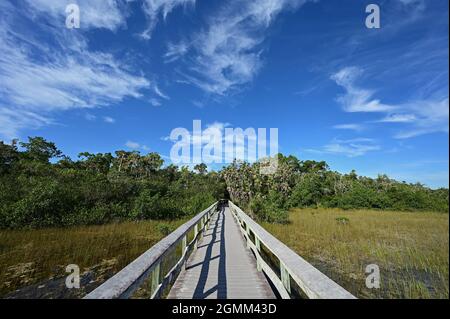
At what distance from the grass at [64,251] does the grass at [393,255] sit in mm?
6333

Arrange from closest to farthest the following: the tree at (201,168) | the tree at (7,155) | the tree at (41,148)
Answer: the tree at (7,155) → the tree at (41,148) → the tree at (201,168)

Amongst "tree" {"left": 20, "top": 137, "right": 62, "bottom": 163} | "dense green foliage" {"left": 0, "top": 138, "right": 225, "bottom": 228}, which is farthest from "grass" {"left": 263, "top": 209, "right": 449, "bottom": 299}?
"tree" {"left": 20, "top": 137, "right": 62, "bottom": 163}

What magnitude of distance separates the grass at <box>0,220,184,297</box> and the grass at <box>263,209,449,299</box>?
633cm

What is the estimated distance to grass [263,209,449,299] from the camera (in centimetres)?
110

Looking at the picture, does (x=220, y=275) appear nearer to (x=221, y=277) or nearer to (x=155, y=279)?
(x=221, y=277)

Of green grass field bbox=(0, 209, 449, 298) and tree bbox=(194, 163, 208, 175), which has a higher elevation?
tree bbox=(194, 163, 208, 175)

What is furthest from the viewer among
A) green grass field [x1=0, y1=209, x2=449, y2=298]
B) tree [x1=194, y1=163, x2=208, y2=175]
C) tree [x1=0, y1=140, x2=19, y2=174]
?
tree [x1=194, y1=163, x2=208, y2=175]

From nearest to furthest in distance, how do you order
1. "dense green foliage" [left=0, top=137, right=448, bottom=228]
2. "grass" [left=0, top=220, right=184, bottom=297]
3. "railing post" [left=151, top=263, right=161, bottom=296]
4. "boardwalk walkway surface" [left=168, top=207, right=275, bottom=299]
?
"railing post" [left=151, top=263, right=161, bottom=296] → "boardwalk walkway surface" [left=168, top=207, right=275, bottom=299] → "grass" [left=0, top=220, right=184, bottom=297] → "dense green foliage" [left=0, top=137, right=448, bottom=228]

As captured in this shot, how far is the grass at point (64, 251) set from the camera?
6742 millimetres

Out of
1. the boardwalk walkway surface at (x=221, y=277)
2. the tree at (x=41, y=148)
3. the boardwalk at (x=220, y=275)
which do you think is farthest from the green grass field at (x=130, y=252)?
the tree at (x=41, y=148)

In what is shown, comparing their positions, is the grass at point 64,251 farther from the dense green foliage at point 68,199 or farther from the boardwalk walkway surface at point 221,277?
the boardwalk walkway surface at point 221,277

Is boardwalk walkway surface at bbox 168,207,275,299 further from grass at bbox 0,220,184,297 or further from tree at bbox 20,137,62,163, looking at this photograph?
tree at bbox 20,137,62,163

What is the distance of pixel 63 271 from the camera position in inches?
276

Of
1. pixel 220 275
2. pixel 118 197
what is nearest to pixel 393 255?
pixel 220 275
